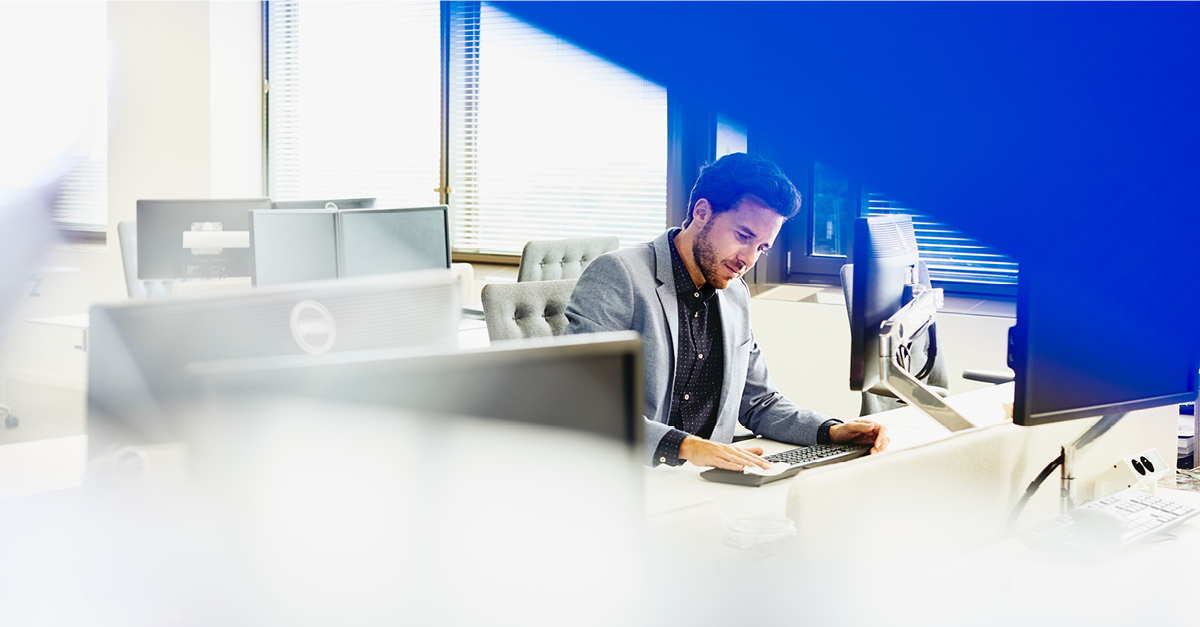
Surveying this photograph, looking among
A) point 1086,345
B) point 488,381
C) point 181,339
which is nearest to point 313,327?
point 181,339

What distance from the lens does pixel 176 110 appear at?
4.98m

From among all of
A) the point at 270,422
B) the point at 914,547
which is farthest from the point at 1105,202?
the point at 270,422

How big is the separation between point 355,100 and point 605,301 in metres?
3.49

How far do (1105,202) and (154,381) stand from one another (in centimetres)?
115

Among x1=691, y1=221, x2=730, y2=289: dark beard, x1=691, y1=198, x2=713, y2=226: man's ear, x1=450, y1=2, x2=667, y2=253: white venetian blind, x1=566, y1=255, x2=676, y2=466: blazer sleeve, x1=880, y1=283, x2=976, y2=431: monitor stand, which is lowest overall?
x1=880, y1=283, x2=976, y2=431: monitor stand

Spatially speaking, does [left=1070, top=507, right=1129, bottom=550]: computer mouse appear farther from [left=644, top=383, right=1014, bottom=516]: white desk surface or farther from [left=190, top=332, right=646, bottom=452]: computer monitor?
[left=190, top=332, right=646, bottom=452]: computer monitor

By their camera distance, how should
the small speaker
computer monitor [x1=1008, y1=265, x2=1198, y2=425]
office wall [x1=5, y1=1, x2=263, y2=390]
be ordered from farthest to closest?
office wall [x1=5, y1=1, x2=263, y2=390]
the small speaker
computer monitor [x1=1008, y1=265, x2=1198, y2=425]

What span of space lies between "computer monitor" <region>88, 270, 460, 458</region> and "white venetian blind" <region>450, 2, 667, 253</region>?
3355 millimetres

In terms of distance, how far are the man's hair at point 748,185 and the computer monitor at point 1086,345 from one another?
729mm

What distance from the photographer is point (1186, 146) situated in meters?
1.70

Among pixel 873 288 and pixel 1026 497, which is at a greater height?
pixel 873 288

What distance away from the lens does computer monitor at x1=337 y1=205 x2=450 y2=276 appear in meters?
3.37

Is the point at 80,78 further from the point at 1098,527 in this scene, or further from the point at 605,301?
the point at 1098,527

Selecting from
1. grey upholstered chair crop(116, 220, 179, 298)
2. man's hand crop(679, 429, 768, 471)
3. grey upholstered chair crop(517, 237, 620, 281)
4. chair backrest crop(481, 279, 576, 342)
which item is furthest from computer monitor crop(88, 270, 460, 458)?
grey upholstered chair crop(116, 220, 179, 298)
